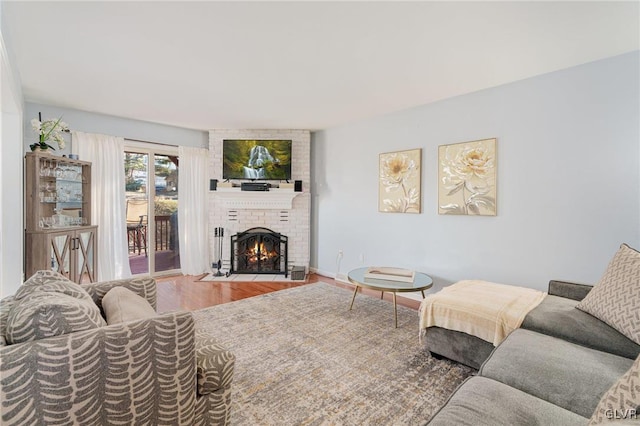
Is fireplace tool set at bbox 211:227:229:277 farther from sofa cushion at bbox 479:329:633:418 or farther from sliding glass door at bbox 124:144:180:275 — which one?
sofa cushion at bbox 479:329:633:418

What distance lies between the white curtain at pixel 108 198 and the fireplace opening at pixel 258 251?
5.19ft

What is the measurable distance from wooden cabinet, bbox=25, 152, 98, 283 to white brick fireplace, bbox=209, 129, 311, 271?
174 centimetres

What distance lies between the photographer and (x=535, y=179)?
113 inches

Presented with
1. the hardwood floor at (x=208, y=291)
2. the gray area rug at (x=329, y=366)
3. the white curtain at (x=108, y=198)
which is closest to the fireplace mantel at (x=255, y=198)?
the hardwood floor at (x=208, y=291)

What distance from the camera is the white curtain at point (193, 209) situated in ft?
16.4

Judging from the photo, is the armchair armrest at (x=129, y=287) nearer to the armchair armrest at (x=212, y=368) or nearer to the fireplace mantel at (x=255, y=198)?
the armchair armrest at (x=212, y=368)

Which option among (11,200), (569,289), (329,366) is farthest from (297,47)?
(11,200)

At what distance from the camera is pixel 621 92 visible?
242cm

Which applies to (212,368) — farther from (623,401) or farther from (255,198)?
(255,198)

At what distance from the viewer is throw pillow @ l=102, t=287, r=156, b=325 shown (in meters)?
1.40

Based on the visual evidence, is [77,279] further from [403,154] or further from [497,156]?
[497,156]

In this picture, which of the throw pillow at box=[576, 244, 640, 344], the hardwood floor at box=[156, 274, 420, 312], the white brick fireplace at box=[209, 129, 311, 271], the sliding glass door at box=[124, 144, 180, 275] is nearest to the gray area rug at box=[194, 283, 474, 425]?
the hardwood floor at box=[156, 274, 420, 312]

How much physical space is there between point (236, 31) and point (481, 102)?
100 inches

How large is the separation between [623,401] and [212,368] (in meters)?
1.48
